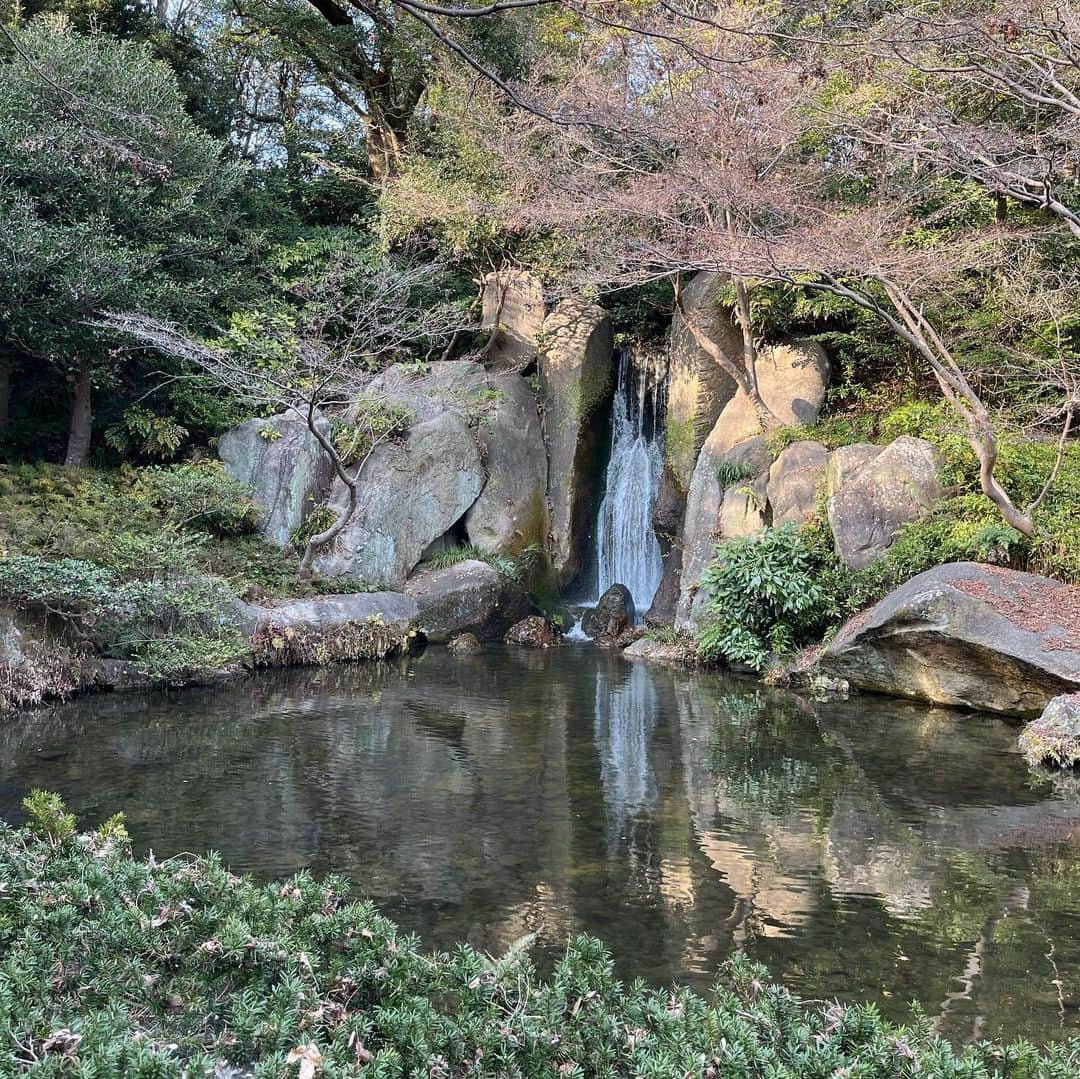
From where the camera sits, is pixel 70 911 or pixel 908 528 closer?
pixel 70 911

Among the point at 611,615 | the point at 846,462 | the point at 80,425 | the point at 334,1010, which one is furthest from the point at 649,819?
the point at 80,425

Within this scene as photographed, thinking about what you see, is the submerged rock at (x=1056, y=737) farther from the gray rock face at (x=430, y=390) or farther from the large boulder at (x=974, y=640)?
the gray rock face at (x=430, y=390)

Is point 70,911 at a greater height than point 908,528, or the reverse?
point 908,528

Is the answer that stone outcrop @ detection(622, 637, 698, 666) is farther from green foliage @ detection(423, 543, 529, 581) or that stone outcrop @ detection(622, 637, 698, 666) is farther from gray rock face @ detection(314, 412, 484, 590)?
gray rock face @ detection(314, 412, 484, 590)

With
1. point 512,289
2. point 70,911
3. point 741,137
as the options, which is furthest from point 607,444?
point 70,911

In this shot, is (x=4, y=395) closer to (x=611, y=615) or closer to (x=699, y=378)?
(x=611, y=615)

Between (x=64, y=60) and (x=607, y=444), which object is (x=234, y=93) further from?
(x=607, y=444)

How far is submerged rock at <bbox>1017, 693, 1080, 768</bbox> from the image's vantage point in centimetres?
810

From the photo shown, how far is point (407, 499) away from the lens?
17.0m

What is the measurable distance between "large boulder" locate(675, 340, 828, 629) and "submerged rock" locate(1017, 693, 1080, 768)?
6.30 metres

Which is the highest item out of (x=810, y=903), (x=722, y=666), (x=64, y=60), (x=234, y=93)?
(x=234, y=93)

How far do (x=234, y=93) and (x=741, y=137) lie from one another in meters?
12.1

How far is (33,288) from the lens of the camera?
14906 mm

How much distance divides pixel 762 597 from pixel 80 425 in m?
11.8
